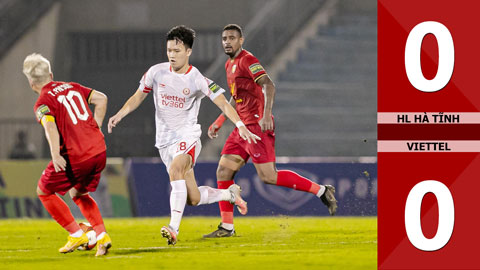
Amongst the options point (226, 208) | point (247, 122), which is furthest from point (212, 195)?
point (247, 122)

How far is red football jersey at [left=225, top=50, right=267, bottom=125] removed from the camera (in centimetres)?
889

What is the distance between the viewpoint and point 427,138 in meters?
5.08

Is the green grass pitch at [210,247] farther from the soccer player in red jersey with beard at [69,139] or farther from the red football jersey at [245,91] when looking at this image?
the red football jersey at [245,91]

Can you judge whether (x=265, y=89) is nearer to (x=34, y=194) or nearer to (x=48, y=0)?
A: (x=34, y=194)

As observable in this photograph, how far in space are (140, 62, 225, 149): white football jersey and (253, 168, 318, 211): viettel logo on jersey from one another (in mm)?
4747

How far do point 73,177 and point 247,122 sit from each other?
2.22 m

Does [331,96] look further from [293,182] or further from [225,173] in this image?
[225,173]

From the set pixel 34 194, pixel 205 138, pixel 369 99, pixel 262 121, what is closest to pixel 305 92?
pixel 369 99

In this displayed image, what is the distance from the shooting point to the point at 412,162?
16.7 ft

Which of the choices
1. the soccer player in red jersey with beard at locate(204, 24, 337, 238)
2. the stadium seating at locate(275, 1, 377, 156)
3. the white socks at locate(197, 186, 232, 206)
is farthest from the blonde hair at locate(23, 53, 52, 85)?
the stadium seating at locate(275, 1, 377, 156)

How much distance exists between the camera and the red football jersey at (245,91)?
8891 mm

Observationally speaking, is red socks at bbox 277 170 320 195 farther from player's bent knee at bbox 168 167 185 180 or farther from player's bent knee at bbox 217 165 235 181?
player's bent knee at bbox 168 167 185 180

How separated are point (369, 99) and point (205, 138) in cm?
321

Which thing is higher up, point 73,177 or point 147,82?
point 147,82
